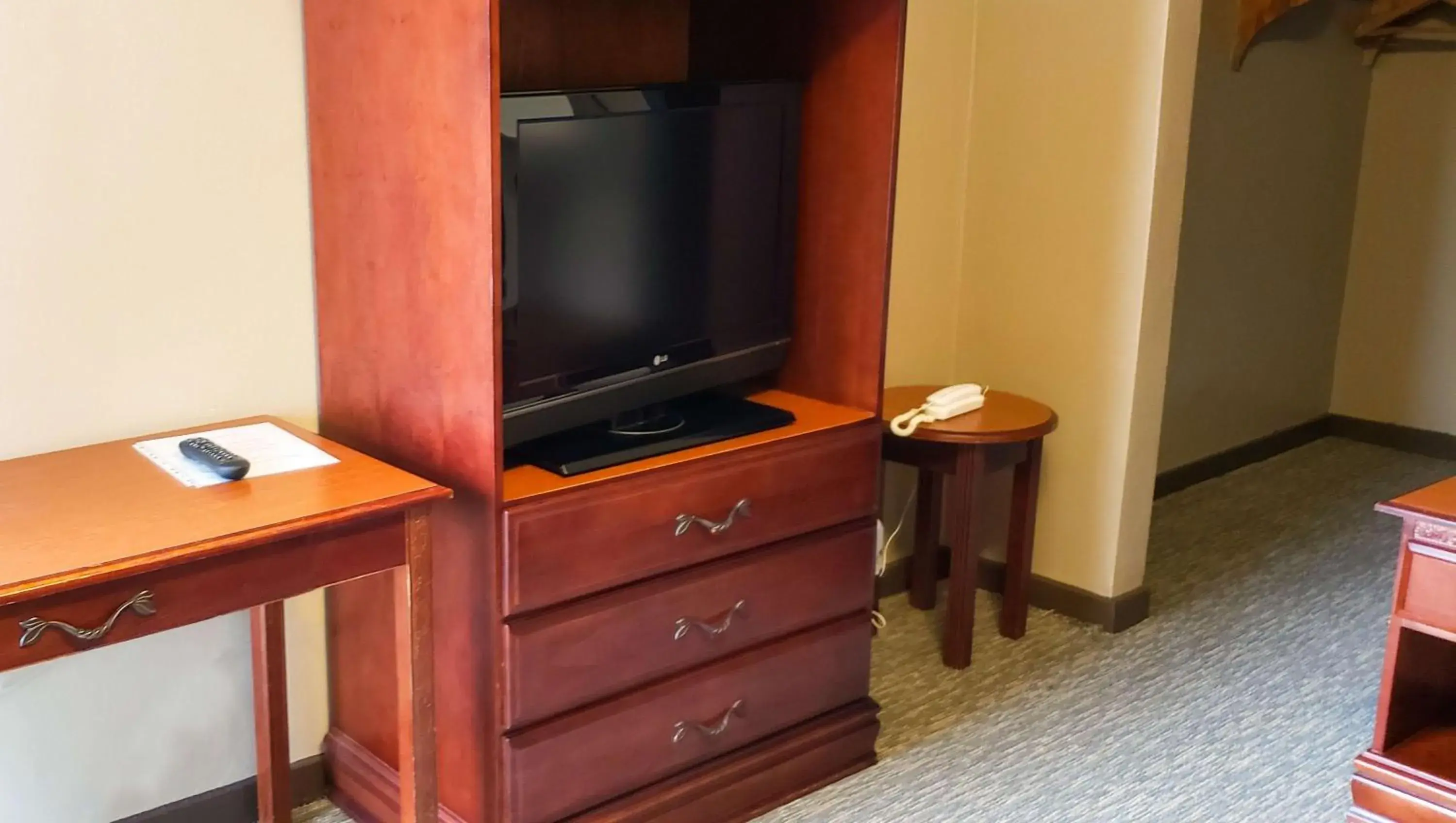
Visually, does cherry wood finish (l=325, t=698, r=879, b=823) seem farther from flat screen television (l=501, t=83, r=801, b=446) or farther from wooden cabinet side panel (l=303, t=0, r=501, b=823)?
flat screen television (l=501, t=83, r=801, b=446)

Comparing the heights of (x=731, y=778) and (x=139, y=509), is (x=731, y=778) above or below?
below

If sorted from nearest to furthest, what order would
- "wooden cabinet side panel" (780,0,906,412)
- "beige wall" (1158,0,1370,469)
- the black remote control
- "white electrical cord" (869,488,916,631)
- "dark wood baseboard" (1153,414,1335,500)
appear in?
the black remote control
"wooden cabinet side panel" (780,0,906,412)
"white electrical cord" (869,488,916,631)
"beige wall" (1158,0,1370,469)
"dark wood baseboard" (1153,414,1335,500)

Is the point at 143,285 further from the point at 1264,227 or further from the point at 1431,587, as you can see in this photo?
the point at 1264,227

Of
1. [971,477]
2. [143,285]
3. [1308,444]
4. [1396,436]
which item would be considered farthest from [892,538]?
[1396,436]

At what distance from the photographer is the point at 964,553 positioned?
289cm

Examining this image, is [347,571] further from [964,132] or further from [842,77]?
[964,132]

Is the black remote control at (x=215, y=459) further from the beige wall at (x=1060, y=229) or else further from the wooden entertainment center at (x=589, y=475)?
the beige wall at (x=1060, y=229)

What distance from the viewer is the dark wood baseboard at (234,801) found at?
2146 mm

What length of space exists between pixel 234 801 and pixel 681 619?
84 centimetres

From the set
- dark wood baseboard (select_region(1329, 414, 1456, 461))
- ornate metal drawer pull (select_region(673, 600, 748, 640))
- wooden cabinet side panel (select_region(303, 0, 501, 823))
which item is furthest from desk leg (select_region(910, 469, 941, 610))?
dark wood baseboard (select_region(1329, 414, 1456, 461))

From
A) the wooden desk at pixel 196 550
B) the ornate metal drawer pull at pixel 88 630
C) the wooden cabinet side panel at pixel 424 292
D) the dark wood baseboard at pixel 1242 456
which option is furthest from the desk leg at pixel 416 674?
the dark wood baseboard at pixel 1242 456

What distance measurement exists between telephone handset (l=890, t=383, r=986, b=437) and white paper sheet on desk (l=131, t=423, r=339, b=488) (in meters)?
1.37

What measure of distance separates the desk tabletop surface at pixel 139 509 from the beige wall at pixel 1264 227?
10.4 ft

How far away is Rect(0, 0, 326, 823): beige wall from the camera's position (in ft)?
6.13
